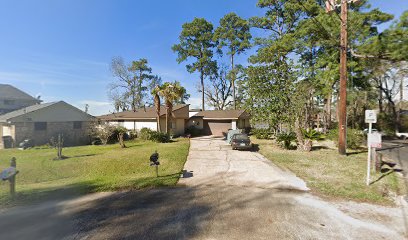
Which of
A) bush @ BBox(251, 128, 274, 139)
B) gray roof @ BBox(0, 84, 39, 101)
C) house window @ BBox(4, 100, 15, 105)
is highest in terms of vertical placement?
gray roof @ BBox(0, 84, 39, 101)

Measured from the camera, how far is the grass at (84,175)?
818cm

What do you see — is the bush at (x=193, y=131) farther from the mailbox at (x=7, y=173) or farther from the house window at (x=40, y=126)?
the mailbox at (x=7, y=173)

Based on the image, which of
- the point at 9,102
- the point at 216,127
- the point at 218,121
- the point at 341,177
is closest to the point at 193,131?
the point at 216,127

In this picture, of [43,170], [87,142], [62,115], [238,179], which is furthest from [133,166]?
[62,115]

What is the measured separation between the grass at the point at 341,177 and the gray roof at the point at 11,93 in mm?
51409

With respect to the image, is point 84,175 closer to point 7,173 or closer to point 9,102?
point 7,173

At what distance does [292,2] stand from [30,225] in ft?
104

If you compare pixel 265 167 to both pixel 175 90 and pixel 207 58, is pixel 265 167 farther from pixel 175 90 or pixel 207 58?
pixel 207 58

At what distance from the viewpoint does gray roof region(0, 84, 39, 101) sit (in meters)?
41.6

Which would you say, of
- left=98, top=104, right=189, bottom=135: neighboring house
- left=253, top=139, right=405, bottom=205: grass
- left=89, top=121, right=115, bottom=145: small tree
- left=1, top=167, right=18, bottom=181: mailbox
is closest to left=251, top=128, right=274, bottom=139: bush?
left=98, top=104, right=189, bottom=135: neighboring house

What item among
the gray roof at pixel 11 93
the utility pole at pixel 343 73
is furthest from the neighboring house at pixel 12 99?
the utility pole at pixel 343 73

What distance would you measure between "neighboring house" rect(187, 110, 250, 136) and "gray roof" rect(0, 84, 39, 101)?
37517mm

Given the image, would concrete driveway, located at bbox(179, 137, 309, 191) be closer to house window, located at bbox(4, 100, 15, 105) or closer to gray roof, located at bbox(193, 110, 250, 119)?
gray roof, located at bbox(193, 110, 250, 119)

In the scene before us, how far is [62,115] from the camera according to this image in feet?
73.9
